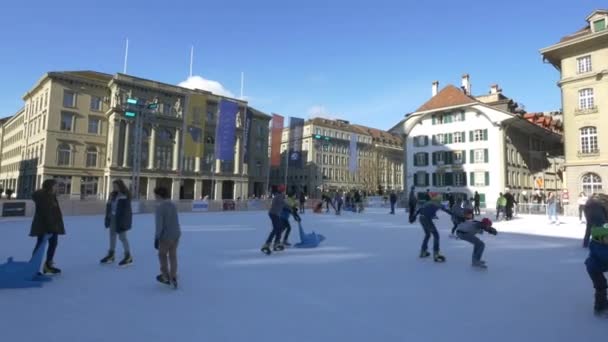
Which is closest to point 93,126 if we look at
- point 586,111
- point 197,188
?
point 197,188

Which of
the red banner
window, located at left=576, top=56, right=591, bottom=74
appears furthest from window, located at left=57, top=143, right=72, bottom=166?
window, located at left=576, top=56, right=591, bottom=74

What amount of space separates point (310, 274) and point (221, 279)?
1.66 metres

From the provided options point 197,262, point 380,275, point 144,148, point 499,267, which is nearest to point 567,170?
point 499,267

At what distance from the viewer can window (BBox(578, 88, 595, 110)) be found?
29.4 m

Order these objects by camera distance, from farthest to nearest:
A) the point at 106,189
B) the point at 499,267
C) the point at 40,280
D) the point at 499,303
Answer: the point at 106,189 → the point at 499,267 → the point at 40,280 → the point at 499,303

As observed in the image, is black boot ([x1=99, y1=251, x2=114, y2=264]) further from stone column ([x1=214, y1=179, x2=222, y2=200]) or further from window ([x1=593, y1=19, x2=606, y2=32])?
stone column ([x1=214, y1=179, x2=222, y2=200])

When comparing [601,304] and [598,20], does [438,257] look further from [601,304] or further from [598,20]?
[598,20]

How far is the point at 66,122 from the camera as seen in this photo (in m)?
47.7

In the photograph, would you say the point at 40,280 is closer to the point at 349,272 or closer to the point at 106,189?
the point at 349,272

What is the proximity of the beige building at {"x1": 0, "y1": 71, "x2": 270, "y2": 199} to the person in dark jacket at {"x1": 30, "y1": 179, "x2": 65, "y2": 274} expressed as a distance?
118 feet

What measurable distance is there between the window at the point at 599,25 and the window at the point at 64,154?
60.2 meters

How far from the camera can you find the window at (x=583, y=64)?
29.5 metres

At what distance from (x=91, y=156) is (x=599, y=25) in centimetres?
5929

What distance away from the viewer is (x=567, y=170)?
1185 inches
